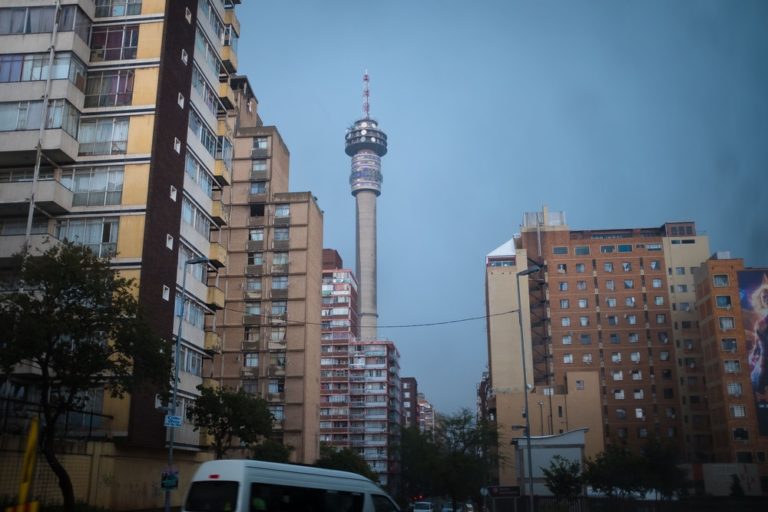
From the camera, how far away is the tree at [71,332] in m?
26.4

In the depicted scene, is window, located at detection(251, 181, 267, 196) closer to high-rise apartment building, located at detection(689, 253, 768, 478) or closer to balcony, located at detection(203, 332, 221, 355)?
balcony, located at detection(203, 332, 221, 355)

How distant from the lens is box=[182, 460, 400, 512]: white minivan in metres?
18.8

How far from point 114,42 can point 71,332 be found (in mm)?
23504

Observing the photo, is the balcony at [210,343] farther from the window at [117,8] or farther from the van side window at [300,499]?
the van side window at [300,499]

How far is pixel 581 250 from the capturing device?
120875 millimetres

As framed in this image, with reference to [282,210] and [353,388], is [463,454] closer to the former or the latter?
[282,210]

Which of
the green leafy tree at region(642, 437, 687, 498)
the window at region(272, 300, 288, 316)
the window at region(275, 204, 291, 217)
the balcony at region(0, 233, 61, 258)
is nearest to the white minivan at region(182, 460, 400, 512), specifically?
the balcony at region(0, 233, 61, 258)

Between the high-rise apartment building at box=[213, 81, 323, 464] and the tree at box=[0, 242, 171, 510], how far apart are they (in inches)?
1903

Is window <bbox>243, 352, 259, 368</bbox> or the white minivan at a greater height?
window <bbox>243, 352, 259, 368</bbox>

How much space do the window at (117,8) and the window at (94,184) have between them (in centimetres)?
996

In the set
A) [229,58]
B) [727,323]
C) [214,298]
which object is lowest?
[214,298]

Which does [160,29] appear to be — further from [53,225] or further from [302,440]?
[302,440]

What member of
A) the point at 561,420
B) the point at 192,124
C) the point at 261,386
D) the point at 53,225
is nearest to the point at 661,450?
the point at 561,420

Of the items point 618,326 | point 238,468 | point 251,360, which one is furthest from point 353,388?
point 238,468
